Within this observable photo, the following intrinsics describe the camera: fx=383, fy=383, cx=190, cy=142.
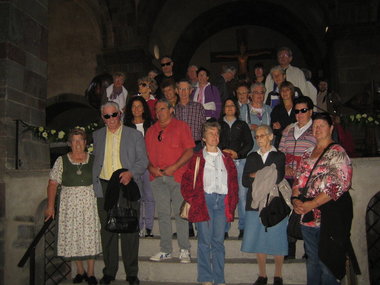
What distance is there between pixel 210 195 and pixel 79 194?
151cm

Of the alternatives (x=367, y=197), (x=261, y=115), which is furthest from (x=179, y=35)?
(x=367, y=197)

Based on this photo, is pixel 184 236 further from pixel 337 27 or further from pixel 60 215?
pixel 337 27

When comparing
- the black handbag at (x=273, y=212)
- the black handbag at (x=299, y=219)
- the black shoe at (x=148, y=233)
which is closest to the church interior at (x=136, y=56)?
the black handbag at (x=273, y=212)

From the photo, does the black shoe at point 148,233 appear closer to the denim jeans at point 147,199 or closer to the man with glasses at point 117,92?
the denim jeans at point 147,199

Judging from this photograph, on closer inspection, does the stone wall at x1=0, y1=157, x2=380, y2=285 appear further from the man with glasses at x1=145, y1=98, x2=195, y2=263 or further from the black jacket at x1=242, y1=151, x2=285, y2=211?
the black jacket at x1=242, y1=151, x2=285, y2=211

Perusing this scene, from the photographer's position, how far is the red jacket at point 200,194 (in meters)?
3.98

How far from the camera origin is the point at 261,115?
543 cm

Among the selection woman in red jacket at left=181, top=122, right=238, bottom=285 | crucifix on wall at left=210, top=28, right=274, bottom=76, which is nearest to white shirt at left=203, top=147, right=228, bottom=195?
woman in red jacket at left=181, top=122, right=238, bottom=285

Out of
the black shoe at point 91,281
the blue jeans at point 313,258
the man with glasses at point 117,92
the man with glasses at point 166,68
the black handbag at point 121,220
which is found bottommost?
the black shoe at point 91,281

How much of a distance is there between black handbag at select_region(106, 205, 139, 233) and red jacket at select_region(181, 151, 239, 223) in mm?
602

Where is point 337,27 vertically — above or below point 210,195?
above

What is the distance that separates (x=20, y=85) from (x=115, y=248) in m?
3.56

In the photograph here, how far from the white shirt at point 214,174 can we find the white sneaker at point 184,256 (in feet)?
2.95

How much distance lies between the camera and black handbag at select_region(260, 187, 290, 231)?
3947 mm
